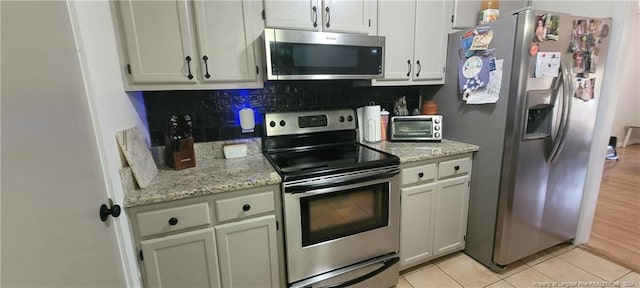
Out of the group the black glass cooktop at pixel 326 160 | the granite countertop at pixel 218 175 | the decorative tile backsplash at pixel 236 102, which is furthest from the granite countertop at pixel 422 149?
the decorative tile backsplash at pixel 236 102

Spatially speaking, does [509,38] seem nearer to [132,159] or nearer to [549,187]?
[549,187]

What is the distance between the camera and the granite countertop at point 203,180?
124 cm

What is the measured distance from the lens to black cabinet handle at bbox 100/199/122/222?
0.99 m

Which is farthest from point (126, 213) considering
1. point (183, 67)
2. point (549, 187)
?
point (549, 187)

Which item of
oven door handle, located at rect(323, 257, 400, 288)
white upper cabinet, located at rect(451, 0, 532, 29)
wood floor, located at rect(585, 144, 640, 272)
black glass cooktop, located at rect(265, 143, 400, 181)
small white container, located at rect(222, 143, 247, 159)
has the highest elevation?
white upper cabinet, located at rect(451, 0, 532, 29)

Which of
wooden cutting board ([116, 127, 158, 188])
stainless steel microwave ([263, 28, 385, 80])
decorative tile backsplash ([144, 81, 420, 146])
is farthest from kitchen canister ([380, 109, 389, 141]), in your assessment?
wooden cutting board ([116, 127, 158, 188])

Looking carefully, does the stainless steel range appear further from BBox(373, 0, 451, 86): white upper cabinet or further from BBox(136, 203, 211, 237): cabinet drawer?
BBox(373, 0, 451, 86): white upper cabinet

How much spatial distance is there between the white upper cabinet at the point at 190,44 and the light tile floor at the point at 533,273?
6.00 feet

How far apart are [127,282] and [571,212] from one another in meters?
2.98

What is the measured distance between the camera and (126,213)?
1.21 m

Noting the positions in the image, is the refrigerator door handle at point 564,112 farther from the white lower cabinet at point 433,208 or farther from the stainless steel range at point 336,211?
the stainless steel range at point 336,211

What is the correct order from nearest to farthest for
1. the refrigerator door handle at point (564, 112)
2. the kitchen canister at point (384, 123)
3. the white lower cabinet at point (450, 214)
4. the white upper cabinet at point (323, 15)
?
the white upper cabinet at point (323, 15) → the refrigerator door handle at point (564, 112) → the white lower cabinet at point (450, 214) → the kitchen canister at point (384, 123)

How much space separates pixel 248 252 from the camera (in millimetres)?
Answer: 1450

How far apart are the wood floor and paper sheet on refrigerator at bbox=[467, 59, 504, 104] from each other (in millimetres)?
1593
